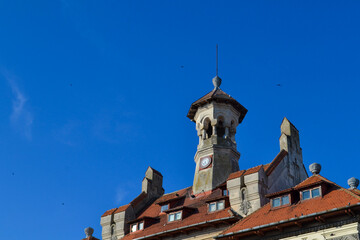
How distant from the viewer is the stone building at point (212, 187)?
3884cm

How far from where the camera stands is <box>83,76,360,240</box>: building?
3158cm

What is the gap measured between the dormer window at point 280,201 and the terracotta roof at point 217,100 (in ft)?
57.8

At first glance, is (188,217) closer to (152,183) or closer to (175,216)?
(175,216)

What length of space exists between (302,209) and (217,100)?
66.7 ft

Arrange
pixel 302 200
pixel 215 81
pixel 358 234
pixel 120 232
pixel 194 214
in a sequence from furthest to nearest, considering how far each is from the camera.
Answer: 1. pixel 215 81
2. pixel 120 232
3. pixel 194 214
4. pixel 302 200
5. pixel 358 234

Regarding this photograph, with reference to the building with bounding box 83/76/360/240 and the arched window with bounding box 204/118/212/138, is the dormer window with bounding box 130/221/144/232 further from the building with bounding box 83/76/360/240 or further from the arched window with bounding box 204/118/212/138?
the arched window with bounding box 204/118/212/138

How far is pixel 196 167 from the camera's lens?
4962 centimetres

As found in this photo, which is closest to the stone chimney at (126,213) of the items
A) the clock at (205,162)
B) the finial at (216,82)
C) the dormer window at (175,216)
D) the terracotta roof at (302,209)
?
the dormer window at (175,216)

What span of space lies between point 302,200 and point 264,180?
6.30m

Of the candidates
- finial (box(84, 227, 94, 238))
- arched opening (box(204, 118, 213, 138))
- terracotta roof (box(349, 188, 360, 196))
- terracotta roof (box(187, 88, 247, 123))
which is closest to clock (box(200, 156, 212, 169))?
arched opening (box(204, 118, 213, 138))

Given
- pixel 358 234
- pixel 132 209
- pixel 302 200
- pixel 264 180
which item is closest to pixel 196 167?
pixel 132 209

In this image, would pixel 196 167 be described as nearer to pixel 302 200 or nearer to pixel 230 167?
pixel 230 167

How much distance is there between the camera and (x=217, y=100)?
51.1m

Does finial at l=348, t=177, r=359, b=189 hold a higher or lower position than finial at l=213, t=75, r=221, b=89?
lower
